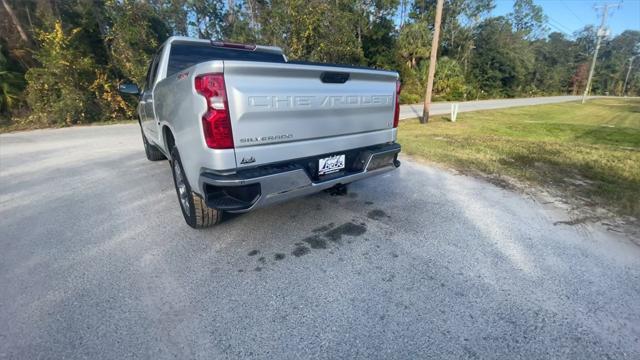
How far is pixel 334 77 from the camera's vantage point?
109 inches

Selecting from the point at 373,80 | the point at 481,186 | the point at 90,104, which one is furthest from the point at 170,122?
Result: the point at 90,104

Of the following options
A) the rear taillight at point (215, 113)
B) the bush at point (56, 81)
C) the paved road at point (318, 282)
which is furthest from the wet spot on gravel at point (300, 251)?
the bush at point (56, 81)

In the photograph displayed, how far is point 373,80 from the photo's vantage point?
10.4ft

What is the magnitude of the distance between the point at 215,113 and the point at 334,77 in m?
1.15

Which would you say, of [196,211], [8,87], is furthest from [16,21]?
[196,211]

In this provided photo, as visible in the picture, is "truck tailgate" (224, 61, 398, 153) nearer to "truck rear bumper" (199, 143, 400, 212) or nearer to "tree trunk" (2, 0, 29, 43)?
"truck rear bumper" (199, 143, 400, 212)

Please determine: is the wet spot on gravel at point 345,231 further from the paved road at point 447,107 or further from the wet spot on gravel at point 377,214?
the paved road at point 447,107

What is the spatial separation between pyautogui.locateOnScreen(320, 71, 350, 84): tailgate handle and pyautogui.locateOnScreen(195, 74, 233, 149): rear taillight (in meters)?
0.93

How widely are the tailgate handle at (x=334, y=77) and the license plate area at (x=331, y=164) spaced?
0.69m

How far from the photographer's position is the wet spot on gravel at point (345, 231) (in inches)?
120

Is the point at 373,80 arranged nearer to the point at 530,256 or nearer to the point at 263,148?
the point at 263,148

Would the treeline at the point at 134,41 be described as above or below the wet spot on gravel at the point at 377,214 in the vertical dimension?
above

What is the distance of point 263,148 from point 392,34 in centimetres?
3090

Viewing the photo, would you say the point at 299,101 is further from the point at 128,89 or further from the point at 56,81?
the point at 56,81
